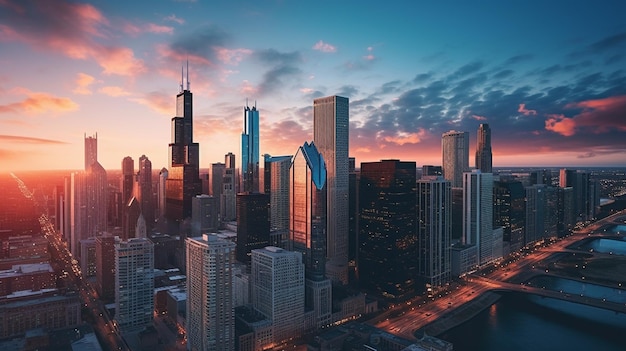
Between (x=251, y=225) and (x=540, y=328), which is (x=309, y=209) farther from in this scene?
(x=540, y=328)

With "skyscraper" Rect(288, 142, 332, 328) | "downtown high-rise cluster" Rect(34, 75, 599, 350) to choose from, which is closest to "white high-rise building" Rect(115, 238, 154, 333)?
"downtown high-rise cluster" Rect(34, 75, 599, 350)

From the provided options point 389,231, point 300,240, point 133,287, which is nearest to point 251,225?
point 300,240

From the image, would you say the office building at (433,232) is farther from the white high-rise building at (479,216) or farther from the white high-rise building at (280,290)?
the white high-rise building at (280,290)

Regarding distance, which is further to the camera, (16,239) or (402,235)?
(16,239)

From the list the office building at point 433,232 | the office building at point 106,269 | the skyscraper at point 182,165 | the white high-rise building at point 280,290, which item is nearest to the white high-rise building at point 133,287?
the office building at point 106,269

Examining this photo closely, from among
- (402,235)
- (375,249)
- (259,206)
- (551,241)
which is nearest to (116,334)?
(259,206)

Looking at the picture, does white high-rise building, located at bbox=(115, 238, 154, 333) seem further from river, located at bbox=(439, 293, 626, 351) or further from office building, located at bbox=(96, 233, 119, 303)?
river, located at bbox=(439, 293, 626, 351)

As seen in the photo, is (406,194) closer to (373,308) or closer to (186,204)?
(373,308)
